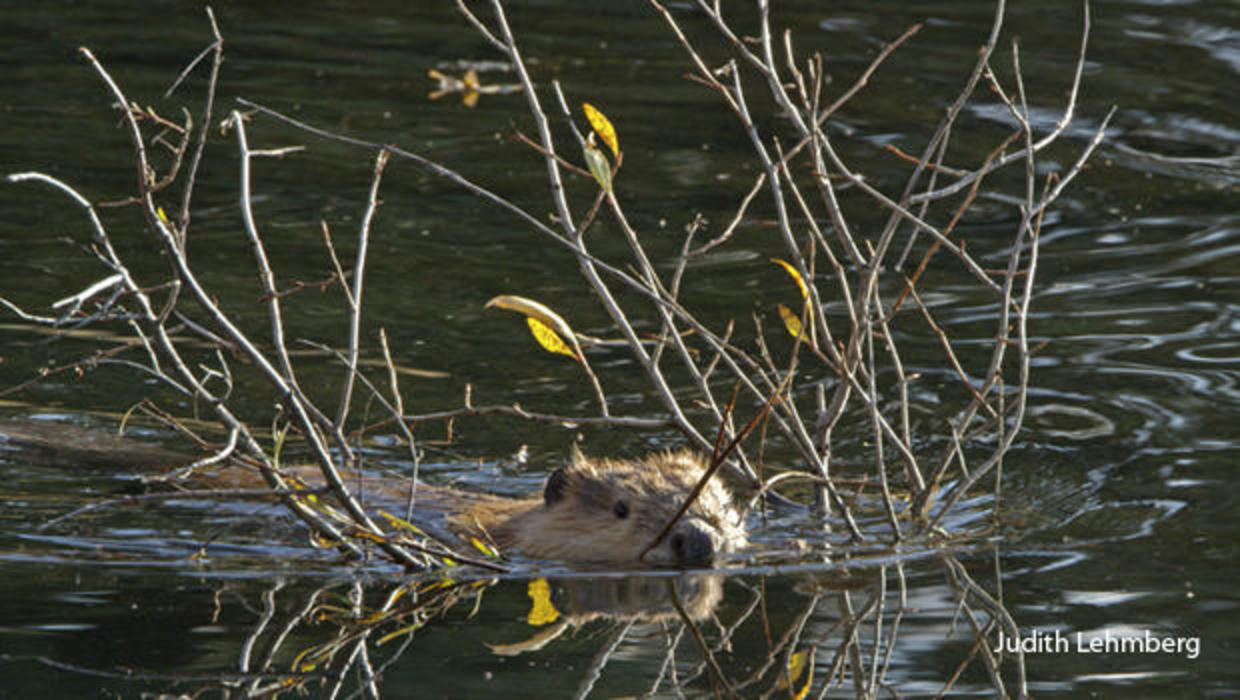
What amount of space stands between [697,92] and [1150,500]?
579 centimetres

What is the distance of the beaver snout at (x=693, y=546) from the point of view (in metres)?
5.44

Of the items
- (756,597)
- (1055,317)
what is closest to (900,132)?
(1055,317)

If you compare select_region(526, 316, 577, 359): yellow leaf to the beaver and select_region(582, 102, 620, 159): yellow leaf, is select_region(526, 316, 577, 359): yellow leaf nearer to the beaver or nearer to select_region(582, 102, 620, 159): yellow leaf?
select_region(582, 102, 620, 159): yellow leaf

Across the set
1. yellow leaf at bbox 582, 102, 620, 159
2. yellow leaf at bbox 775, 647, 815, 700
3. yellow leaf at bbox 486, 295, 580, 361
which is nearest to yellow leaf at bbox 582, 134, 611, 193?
yellow leaf at bbox 582, 102, 620, 159

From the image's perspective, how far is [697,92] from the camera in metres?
11.4

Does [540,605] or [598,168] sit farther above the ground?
[598,168]

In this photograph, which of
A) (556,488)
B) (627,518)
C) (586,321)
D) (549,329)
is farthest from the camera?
(586,321)

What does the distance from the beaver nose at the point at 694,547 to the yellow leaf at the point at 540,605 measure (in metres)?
0.39

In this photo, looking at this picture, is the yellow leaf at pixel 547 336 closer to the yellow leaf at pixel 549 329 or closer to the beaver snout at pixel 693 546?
the yellow leaf at pixel 549 329

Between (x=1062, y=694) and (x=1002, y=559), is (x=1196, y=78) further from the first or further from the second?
(x=1062, y=694)

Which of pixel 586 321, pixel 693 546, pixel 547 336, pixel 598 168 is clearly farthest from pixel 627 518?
pixel 586 321

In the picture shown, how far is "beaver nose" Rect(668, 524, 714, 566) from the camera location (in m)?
5.44

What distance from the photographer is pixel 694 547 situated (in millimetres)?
5441

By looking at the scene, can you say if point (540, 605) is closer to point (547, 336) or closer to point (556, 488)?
point (547, 336)
